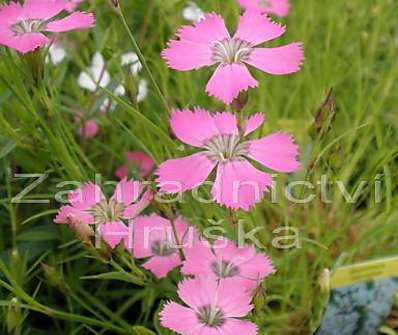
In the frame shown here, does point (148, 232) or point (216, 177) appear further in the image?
point (148, 232)

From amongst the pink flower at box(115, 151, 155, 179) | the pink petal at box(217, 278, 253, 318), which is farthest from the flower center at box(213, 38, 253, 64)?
the pink flower at box(115, 151, 155, 179)

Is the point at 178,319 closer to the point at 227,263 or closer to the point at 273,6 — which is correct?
the point at 227,263

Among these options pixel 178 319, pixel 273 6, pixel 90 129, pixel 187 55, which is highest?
pixel 273 6

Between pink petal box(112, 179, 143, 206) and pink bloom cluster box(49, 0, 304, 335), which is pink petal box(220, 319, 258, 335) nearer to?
pink bloom cluster box(49, 0, 304, 335)

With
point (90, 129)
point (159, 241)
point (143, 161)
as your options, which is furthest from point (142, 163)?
point (159, 241)

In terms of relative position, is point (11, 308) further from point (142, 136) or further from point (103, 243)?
point (142, 136)

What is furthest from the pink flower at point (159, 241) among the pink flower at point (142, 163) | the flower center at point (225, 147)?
the pink flower at point (142, 163)

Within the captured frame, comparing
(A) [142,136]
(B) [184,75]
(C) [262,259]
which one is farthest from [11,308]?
(B) [184,75]

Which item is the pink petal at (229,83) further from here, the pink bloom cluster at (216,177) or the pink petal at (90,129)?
the pink petal at (90,129)
